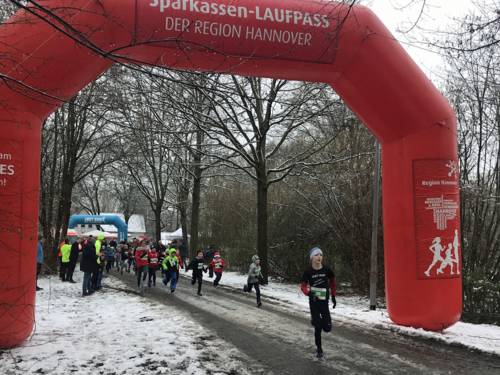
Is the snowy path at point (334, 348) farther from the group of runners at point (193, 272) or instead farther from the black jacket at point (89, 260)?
the black jacket at point (89, 260)

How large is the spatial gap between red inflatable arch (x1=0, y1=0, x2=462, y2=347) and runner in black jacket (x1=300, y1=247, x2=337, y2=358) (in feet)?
6.33

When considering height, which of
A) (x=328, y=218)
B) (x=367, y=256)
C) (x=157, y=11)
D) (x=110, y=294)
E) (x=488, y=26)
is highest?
(x=157, y=11)

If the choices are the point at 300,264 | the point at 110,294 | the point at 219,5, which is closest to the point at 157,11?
the point at 219,5

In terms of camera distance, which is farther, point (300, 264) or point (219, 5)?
point (300, 264)

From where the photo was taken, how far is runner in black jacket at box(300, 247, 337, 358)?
7.23 metres

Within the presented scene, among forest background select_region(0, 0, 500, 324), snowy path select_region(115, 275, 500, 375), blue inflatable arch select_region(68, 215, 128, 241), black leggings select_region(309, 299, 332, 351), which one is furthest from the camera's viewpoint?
blue inflatable arch select_region(68, 215, 128, 241)

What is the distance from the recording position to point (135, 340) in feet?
24.9

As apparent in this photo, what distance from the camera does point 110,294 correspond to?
561 inches

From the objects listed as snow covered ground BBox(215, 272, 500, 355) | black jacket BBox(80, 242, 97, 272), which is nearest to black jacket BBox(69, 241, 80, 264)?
black jacket BBox(80, 242, 97, 272)

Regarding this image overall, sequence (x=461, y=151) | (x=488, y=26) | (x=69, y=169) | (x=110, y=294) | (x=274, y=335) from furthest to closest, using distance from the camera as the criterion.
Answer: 1. (x=69, y=169)
2. (x=461, y=151)
3. (x=110, y=294)
4. (x=274, y=335)
5. (x=488, y=26)

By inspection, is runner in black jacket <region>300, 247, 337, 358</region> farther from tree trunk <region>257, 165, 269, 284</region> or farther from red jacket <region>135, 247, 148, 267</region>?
tree trunk <region>257, 165, 269, 284</region>

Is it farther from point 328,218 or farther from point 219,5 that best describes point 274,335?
point 328,218

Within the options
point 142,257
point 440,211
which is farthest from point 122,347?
point 142,257

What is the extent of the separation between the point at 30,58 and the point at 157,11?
77.6 inches
